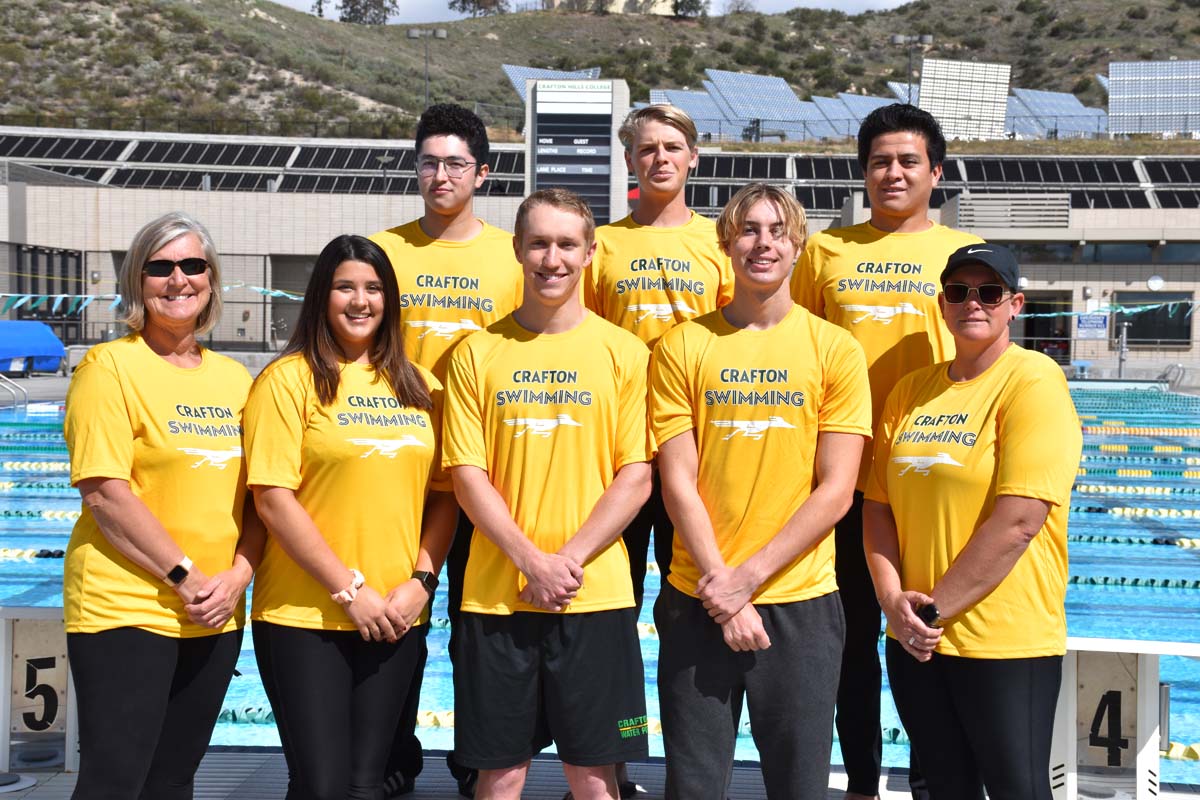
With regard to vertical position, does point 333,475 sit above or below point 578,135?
below

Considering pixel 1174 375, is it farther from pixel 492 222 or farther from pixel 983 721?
pixel 983 721

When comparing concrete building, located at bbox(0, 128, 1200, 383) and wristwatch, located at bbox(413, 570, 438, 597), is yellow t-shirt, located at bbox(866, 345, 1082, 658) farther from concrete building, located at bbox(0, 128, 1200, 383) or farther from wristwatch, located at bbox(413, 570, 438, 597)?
concrete building, located at bbox(0, 128, 1200, 383)

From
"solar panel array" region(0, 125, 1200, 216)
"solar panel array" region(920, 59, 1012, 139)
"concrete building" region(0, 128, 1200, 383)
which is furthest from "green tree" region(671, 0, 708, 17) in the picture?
"concrete building" region(0, 128, 1200, 383)

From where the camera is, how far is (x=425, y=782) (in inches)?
130

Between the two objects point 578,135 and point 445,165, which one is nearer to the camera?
point 445,165

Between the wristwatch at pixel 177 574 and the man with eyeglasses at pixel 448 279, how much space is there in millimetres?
859

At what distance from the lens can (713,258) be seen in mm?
3215

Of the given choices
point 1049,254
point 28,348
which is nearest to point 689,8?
point 1049,254

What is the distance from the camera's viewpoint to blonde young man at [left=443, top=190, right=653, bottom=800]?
2.53 metres

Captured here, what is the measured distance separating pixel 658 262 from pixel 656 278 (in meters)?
→ 0.05

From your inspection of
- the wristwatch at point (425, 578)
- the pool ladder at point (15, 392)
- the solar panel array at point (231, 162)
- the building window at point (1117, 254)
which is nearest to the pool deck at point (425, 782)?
the wristwatch at point (425, 578)

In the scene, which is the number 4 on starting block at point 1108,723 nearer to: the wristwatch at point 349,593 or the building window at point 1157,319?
the wristwatch at point 349,593

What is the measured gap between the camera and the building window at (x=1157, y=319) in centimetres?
2905

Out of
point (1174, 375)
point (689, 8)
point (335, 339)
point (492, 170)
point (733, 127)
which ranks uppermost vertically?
point (689, 8)
